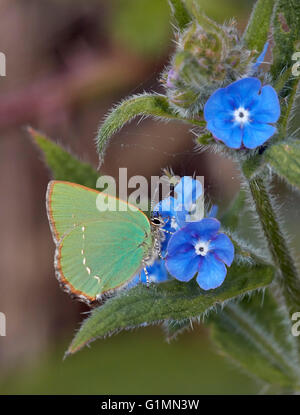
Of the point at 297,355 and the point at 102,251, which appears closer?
the point at 102,251

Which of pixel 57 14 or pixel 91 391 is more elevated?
pixel 57 14

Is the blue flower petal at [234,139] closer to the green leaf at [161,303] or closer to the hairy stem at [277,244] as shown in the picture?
the hairy stem at [277,244]

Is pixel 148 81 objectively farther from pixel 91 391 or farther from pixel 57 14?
pixel 91 391

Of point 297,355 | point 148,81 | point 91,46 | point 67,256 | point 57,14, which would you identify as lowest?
point 297,355

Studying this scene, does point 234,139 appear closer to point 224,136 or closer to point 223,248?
point 224,136

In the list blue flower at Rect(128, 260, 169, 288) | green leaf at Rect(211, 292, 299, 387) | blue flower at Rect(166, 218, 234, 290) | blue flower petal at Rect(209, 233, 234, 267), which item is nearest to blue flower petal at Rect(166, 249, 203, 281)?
blue flower at Rect(166, 218, 234, 290)

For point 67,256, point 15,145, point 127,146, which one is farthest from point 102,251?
point 15,145

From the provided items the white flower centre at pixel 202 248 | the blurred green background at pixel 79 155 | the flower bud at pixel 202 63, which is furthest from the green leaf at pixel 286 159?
the blurred green background at pixel 79 155

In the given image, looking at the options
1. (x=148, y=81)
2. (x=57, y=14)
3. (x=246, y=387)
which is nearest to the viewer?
(x=246, y=387)
